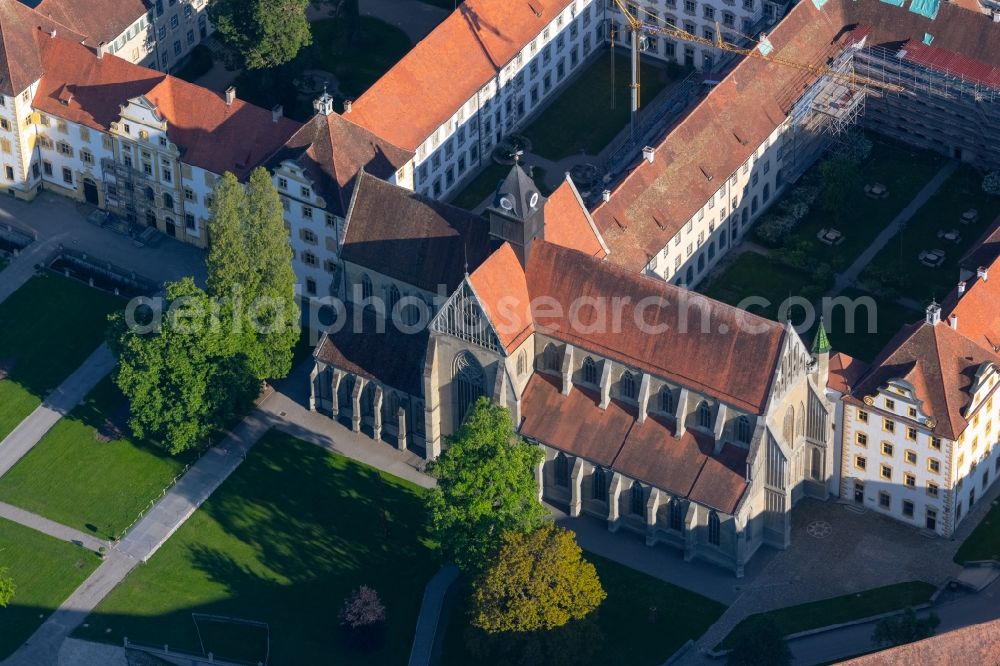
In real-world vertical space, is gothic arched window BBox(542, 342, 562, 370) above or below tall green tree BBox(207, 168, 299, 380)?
below

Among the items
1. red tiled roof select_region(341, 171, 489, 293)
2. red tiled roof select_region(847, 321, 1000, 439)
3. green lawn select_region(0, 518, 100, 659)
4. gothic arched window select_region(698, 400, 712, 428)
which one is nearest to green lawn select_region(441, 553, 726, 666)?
gothic arched window select_region(698, 400, 712, 428)

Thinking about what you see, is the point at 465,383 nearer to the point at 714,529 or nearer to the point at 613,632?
the point at 714,529

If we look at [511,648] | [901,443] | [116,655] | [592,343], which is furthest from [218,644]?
[901,443]

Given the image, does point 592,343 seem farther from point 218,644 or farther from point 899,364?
point 218,644

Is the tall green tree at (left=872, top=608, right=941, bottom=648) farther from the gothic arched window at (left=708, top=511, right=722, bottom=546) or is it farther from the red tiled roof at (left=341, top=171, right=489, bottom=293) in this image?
the red tiled roof at (left=341, top=171, right=489, bottom=293)

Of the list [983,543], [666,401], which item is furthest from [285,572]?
[983,543]
